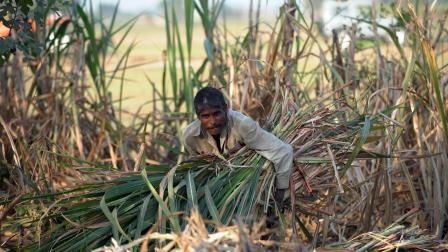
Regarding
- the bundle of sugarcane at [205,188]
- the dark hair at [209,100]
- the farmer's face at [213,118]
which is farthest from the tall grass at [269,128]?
the dark hair at [209,100]

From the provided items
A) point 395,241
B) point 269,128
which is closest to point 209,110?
point 269,128

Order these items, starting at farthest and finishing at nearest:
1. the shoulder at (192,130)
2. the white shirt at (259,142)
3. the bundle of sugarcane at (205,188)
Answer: the shoulder at (192,130) < the white shirt at (259,142) < the bundle of sugarcane at (205,188)

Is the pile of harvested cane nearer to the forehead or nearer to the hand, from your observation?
the hand

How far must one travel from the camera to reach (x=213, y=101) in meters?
3.60

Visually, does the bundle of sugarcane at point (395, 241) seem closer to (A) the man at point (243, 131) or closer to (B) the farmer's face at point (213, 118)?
(A) the man at point (243, 131)

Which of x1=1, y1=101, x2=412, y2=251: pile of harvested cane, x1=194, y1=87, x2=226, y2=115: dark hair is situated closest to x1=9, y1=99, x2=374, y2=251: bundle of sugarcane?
x1=1, y1=101, x2=412, y2=251: pile of harvested cane

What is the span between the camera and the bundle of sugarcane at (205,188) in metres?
3.41

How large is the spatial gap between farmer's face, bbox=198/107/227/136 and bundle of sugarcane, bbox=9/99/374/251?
5.6 inches

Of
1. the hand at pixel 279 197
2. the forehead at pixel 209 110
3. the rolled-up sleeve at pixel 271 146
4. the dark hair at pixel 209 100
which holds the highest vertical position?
the dark hair at pixel 209 100

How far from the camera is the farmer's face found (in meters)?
3.63

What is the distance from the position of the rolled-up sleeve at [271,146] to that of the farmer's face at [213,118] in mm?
85

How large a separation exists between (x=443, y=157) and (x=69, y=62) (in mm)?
2791

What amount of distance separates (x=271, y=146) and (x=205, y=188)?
360 millimetres

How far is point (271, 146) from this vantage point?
3635 mm
